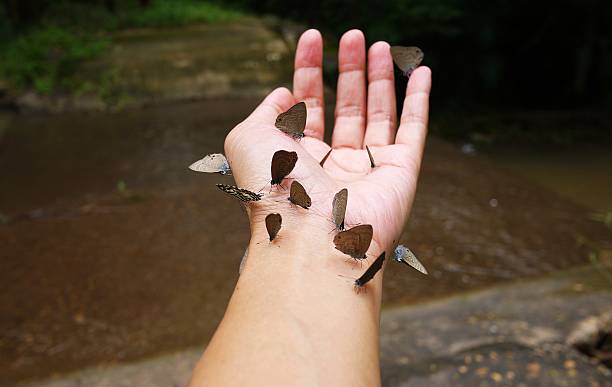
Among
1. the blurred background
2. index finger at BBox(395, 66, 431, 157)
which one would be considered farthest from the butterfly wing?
the blurred background

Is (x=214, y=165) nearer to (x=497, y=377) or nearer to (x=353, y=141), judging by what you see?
(x=353, y=141)

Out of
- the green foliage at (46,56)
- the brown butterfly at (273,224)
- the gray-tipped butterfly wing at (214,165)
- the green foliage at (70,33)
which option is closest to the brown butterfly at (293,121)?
the gray-tipped butterfly wing at (214,165)

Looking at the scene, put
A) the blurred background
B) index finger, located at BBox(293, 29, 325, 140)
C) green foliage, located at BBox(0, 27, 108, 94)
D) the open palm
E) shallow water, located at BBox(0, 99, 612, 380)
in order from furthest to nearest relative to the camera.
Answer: green foliage, located at BBox(0, 27, 108, 94), shallow water, located at BBox(0, 99, 612, 380), the blurred background, index finger, located at BBox(293, 29, 325, 140), the open palm

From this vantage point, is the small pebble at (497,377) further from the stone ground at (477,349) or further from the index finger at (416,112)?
the index finger at (416,112)

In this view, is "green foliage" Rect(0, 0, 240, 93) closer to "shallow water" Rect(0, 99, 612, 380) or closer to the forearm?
"shallow water" Rect(0, 99, 612, 380)

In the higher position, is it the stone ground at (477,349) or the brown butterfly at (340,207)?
the brown butterfly at (340,207)

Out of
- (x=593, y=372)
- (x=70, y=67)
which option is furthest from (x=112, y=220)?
(x=70, y=67)
